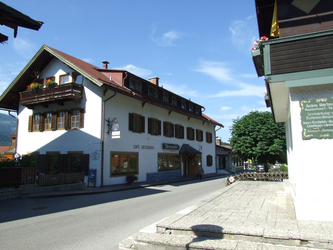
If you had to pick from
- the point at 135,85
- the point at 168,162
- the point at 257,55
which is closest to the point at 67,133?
the point at 135,85

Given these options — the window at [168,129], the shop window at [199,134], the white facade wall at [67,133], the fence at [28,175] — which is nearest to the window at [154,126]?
the window at [168,129]

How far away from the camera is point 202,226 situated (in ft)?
17.8

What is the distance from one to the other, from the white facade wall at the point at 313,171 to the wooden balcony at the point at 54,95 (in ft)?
49.1

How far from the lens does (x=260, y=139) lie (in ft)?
75.0

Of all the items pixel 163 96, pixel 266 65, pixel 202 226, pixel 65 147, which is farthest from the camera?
pixel 163 96

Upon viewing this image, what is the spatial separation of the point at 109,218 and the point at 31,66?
1696cm

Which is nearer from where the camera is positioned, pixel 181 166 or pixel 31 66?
pixel 31 66

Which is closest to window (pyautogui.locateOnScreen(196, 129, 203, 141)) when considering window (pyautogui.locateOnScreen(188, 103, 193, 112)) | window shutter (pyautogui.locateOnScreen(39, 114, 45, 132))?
window (pyautogui.locateOnScreen(188, 103, 193, 112))

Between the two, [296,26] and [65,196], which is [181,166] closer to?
[65,196]

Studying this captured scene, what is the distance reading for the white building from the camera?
17.6m

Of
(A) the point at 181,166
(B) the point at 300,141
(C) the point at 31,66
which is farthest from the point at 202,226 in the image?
(A) the point at 181,166

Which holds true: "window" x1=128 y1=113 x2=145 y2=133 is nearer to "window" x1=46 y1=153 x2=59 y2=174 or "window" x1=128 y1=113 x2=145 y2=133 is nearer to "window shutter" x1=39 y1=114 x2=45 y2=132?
"window" x1=46 y1=153 x2=59 y2=174

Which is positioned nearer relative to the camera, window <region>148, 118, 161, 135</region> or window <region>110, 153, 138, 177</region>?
window <region>110, 153, 138, 177</region>

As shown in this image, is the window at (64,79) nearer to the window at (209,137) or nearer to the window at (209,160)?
the window at (209,137)
